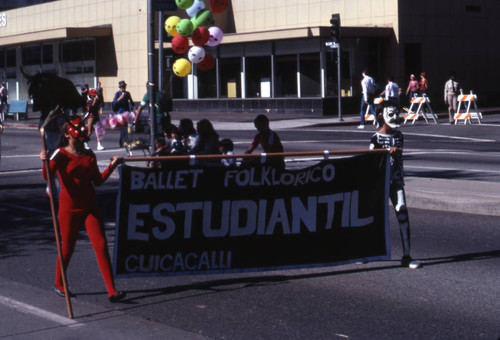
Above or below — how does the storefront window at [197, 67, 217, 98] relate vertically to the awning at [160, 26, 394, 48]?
below

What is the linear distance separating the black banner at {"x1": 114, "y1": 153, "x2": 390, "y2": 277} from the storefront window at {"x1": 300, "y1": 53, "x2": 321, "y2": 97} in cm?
3056

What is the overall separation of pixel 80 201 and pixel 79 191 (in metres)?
0.09

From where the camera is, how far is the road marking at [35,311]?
688cm

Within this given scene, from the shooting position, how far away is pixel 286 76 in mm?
40469

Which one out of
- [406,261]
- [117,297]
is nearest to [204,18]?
[406,261]

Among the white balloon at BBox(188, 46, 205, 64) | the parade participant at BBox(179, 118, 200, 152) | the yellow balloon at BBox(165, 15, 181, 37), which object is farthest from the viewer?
the white balloon at BBox(188, 46, 205, 64)

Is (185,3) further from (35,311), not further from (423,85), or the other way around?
(423,85)

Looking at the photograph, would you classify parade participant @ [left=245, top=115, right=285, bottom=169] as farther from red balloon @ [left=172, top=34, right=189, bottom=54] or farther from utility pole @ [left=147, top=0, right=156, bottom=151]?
red balloon @ [left=172, top=34, right=189, bottom=54]

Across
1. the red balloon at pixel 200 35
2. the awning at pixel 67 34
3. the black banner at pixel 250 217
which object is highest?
the awning at pixel 67 34

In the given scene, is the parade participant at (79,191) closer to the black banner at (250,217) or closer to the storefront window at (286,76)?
the black banner at (250,217)

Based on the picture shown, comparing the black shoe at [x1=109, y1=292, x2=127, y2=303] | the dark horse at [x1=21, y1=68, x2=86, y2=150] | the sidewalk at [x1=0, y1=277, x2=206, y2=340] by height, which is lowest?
the sidewalk at [x1=0, y1=277, x2=206, y2=340]

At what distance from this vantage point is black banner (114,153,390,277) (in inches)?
308

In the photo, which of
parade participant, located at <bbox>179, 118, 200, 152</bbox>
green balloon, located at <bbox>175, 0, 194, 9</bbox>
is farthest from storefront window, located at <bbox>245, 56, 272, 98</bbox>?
parade participant, located at <bbox>179, 118, 200, 152</bbox>

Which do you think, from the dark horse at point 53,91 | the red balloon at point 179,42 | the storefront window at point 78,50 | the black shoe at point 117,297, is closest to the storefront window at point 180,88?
the storefront window at point 78,50
